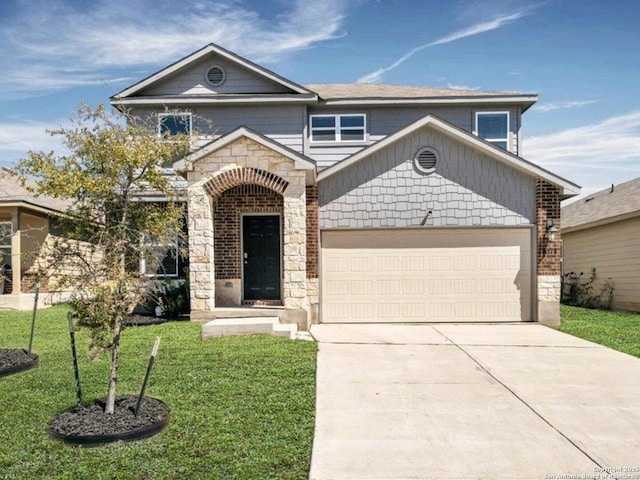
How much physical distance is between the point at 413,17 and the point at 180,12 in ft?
14.2

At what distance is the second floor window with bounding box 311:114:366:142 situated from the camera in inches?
610

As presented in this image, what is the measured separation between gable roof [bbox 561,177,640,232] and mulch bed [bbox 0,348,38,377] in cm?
1497

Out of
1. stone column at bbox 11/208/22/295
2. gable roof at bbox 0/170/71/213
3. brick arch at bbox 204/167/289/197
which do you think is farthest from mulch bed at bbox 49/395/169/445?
stone column at bbox 11/208/22/295

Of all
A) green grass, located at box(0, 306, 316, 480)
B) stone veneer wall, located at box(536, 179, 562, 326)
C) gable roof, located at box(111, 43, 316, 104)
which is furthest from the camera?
gable roof, located at box(111, 43, 316, 104)

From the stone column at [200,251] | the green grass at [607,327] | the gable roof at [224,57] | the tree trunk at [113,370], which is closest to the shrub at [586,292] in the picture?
the green grass at [607,327]

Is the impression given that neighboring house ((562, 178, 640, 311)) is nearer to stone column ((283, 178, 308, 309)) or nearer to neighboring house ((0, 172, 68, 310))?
stone column ((283, 178, 308, 309))

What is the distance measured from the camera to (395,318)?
1205 centimetres

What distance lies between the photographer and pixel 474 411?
221 inches

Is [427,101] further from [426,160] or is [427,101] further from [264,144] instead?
[264,144]

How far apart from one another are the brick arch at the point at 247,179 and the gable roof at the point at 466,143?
1.06 m

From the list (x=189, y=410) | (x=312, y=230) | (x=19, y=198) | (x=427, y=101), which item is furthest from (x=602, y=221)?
(x=19, y=198)

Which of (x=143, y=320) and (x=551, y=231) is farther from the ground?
(x=551, y=231)

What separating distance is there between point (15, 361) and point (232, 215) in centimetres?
633

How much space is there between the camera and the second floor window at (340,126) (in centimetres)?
1549
